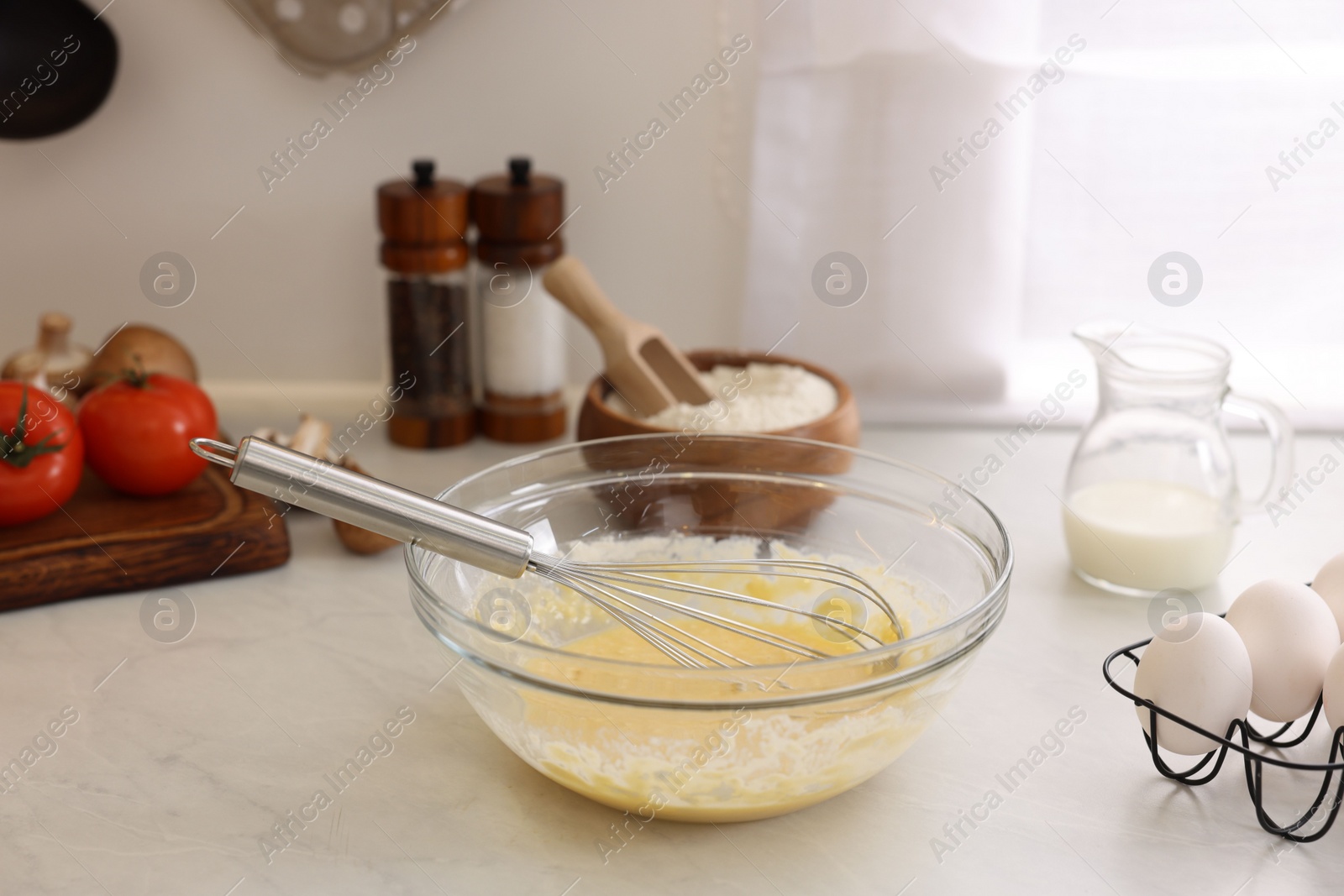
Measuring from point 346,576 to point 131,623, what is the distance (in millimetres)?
145

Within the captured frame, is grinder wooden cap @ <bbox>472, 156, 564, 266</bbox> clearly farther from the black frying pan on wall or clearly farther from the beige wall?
the black frying pan on wall

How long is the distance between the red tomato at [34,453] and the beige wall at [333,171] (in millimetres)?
317

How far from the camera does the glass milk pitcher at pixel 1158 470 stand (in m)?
0.79

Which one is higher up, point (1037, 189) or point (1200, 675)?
point (1037, 189)

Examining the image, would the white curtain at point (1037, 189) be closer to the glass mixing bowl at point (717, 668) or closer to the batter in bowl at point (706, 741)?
the glass mixing bowl at point (717, 668)

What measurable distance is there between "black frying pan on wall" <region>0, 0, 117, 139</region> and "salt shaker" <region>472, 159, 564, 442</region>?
350 mm

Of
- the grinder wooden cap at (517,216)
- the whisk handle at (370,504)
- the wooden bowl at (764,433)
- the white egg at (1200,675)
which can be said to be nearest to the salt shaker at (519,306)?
the grinder wooden cap at (517,216)

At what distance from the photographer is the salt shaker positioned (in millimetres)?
1006

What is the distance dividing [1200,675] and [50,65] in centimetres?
100

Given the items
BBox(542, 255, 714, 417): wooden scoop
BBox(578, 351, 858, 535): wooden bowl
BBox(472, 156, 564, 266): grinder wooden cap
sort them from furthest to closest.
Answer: BBox(472, 156, 564, 266): grinder wooden cap → BBox(542, 255, 714, 417): wooden scoop → BBox(578, 351, 858, 535): wooden bowl

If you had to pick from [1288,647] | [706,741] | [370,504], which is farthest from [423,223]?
[1288,647]

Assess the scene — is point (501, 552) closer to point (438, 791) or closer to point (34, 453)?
point (438, 791)

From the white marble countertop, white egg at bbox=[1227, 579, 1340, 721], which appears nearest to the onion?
the white marble countertop

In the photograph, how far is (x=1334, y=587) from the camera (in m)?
0.65
